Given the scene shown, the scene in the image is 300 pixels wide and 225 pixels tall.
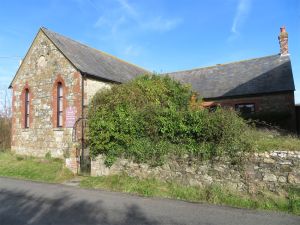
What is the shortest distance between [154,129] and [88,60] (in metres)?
10.2

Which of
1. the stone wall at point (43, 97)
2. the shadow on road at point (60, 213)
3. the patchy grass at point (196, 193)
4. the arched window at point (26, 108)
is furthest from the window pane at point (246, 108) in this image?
the shadow on road at point (60, 213)

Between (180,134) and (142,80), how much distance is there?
17.0ft

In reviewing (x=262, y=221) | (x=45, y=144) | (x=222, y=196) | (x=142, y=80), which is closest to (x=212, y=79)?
(x=142, y=80)

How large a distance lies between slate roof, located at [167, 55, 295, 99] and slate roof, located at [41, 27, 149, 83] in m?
4.54

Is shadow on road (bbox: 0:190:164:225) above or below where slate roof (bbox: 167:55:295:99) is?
below

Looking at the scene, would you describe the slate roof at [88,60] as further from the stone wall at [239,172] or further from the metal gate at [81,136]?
the stone wall at [239,172]

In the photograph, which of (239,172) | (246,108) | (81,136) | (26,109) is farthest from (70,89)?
(246,108)

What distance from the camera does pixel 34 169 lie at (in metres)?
14.8

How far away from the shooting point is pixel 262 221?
22.2 ft

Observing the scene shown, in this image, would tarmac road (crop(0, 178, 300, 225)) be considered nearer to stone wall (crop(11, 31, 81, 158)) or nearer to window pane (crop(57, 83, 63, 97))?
stone wall (crop(11, 31, 81, 158))

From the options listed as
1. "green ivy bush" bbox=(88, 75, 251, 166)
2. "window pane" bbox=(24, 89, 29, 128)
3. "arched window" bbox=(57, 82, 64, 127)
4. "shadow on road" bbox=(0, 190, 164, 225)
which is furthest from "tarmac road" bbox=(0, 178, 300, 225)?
"window pane" bbox=(24, 89, 29, 128)

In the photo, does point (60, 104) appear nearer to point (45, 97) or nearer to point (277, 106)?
point (45, 97)

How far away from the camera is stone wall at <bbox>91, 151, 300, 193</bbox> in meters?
8.38

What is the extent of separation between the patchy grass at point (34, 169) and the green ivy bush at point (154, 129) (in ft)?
7.45
